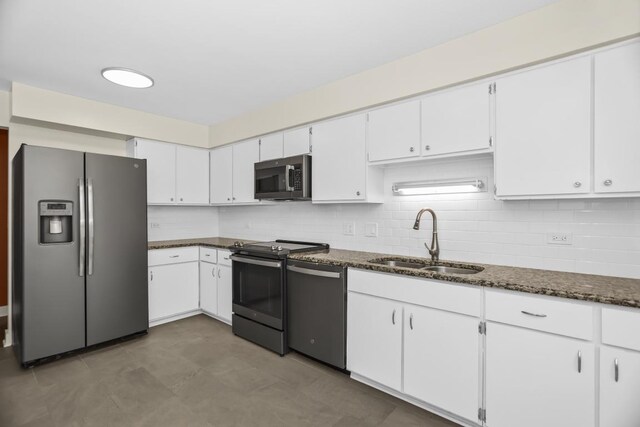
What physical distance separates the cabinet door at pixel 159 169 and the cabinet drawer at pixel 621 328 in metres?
4.14

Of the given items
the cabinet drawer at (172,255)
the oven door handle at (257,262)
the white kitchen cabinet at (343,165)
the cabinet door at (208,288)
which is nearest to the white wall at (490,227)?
the white kitchen cabinet at (343,165)

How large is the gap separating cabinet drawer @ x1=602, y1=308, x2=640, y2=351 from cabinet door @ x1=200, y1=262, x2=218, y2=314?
136 inches

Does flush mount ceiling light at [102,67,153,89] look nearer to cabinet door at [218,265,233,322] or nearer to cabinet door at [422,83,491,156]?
cabinet door at [218,265,233,322]

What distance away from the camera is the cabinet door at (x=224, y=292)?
145 inches

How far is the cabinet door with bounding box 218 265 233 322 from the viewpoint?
3687 millimetres

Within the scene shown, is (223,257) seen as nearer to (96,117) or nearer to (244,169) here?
(244,169)

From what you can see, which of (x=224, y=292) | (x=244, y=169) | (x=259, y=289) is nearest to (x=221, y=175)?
(x=244, y=169)

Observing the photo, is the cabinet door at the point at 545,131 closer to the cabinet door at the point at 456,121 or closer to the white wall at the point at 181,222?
the cabinet door at the point at 456,121

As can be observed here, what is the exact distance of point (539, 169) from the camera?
198 cm

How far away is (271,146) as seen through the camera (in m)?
3.68

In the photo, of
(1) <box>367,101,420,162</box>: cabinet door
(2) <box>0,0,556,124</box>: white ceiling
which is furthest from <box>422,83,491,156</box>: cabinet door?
(2) <box>0,0,556,124</box>: white ceiling

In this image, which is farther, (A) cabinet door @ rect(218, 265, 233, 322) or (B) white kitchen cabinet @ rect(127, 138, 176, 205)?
(B) white kitchen cabinet @ rect(127, 138, 176, 205)

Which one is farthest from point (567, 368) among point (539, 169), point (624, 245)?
Answer: point (539, 169)

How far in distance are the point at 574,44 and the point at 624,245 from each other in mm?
1208
